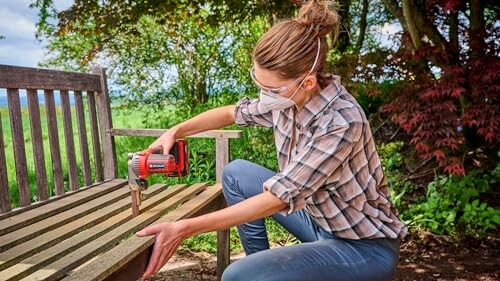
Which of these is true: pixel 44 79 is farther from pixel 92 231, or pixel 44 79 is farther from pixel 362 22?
pixel 362 22

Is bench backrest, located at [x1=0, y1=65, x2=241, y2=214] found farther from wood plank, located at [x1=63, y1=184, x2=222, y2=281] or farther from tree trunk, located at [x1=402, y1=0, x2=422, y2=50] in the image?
tree trunk, located at [x1=402, y1=0, x2=422, y2=50]

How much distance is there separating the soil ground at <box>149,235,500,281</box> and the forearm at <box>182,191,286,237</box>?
1.60 m

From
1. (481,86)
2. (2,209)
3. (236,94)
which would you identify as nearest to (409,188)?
(481,86)

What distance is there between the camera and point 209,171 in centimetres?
457

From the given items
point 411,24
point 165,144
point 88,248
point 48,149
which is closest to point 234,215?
point 88,248

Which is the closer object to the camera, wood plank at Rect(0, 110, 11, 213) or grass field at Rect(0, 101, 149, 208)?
wood plank at Rect(0, 110, 11, 213)

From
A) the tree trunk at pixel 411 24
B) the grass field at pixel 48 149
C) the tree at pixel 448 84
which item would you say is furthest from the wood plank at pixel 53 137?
the tree trunk at pixel 411 24

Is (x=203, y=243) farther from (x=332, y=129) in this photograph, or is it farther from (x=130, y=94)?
(x=130, y=94)

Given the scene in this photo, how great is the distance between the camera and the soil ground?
3.14 m

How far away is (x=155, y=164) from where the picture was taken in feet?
6.75

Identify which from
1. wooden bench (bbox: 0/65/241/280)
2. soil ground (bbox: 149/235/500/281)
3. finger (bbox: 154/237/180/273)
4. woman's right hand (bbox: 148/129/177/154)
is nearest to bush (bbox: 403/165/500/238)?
soil ground (bbox: 149/235/500/281)

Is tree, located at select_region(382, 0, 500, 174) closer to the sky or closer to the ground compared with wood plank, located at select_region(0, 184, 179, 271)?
closer to the sky

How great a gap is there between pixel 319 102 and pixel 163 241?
65cm

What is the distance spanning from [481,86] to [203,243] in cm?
203
